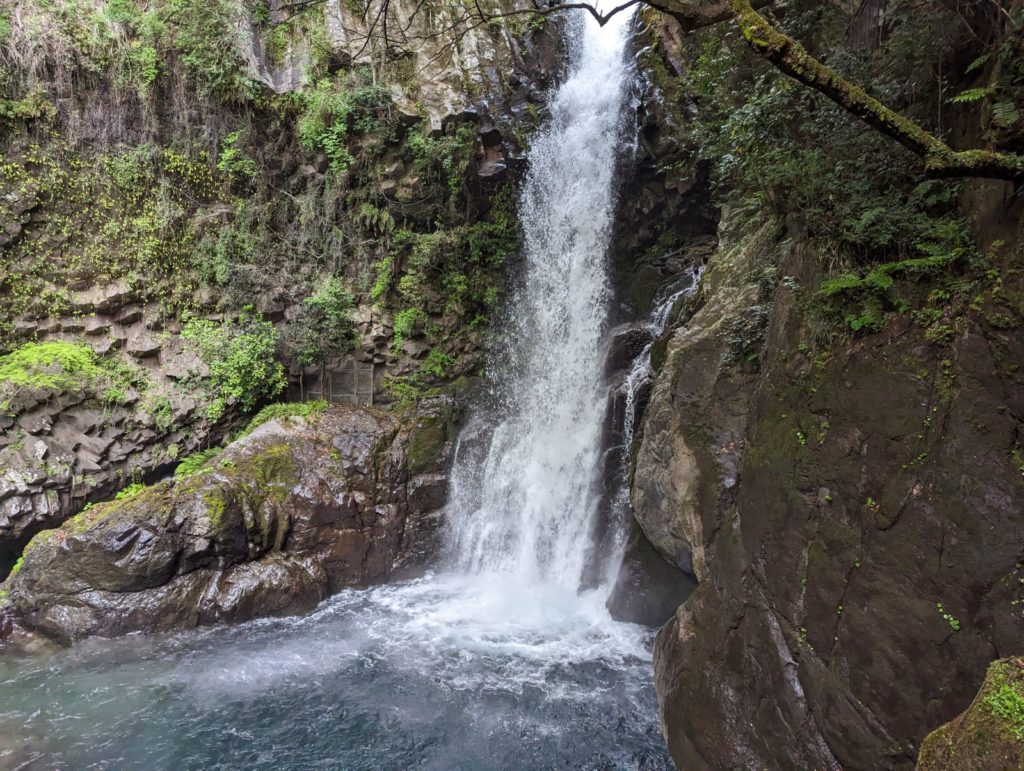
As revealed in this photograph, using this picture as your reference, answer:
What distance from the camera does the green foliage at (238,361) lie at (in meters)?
10.0

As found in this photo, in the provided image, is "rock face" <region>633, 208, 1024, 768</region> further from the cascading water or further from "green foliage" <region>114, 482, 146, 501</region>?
"green foliage" <region>114, 482, 146, 501</region>

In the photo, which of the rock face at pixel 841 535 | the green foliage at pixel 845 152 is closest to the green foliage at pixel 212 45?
the green foliage at pixel 845 152

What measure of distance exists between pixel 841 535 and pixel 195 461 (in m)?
9.95

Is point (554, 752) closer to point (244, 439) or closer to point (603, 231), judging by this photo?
point (244, 439)

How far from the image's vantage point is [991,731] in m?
2.21

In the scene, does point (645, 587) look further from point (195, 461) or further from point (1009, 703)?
point (195, 461)

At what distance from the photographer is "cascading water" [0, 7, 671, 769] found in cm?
564

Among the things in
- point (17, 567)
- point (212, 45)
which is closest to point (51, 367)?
point (17, 567)

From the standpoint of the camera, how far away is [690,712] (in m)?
4.70

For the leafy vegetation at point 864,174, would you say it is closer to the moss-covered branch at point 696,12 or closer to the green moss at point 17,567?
the moss-covered branch at point 696,12

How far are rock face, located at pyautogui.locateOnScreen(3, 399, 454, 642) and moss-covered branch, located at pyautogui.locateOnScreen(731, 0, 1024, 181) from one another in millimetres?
8644

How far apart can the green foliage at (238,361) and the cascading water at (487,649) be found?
4139 millimetres

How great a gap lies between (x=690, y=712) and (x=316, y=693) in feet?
14.5

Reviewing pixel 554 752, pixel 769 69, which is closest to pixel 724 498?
pixel 554 752
